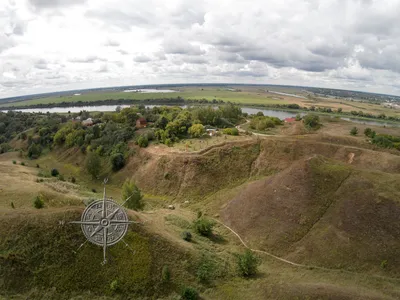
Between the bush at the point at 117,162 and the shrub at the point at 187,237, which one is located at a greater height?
the bush at the point at 117,162

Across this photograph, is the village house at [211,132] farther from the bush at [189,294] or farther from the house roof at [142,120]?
the bush at [189,294]

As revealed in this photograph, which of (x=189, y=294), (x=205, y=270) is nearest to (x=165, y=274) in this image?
(x=189, y=294)

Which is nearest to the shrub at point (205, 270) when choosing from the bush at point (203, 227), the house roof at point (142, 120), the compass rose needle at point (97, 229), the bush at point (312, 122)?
the bush at point (203, 227)

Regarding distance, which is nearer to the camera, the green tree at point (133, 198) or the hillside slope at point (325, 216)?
the hillside slope at point (325, 216)

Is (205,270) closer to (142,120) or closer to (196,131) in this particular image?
(196,131)

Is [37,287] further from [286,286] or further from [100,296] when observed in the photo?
[286,286]

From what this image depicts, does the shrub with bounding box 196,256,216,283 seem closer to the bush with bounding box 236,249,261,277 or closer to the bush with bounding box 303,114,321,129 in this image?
the bush with bounding box 236,249,261,277

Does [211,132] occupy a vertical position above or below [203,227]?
above

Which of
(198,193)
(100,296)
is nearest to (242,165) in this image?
(198,193)

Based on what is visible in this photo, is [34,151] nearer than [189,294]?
No

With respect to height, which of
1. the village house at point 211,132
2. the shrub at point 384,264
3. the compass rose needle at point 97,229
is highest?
the village house at point 211,132
